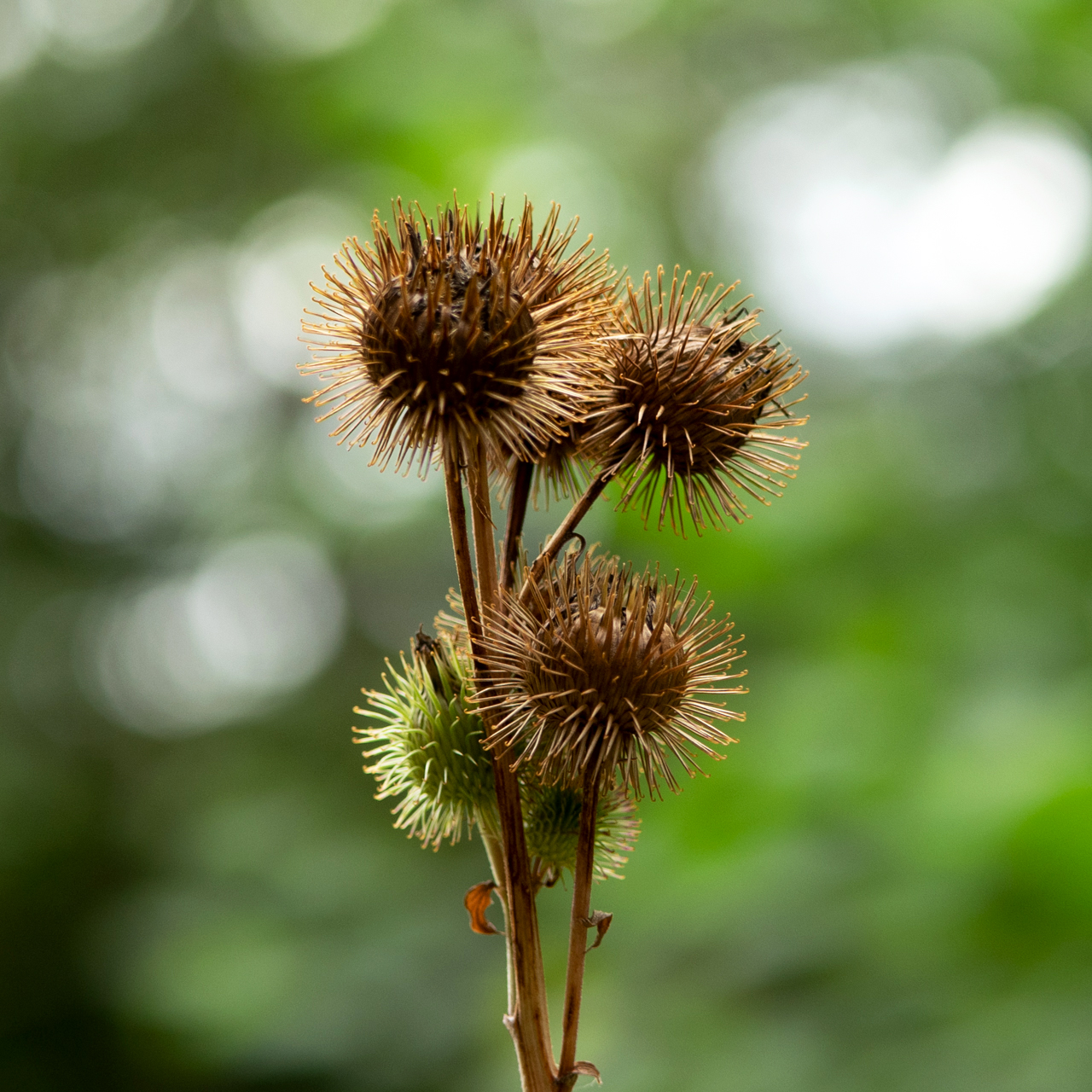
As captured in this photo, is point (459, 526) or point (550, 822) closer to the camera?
point (459, 526)

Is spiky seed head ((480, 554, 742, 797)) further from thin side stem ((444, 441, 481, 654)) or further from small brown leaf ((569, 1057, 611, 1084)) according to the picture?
small brown leaf ((569, 1057, 611, 1084))

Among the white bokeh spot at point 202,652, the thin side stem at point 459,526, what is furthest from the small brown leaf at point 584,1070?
the white bokeh spot at point 202,652

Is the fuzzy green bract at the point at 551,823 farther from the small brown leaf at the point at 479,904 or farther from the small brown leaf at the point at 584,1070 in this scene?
the small brown leaf at the point at 584,1070

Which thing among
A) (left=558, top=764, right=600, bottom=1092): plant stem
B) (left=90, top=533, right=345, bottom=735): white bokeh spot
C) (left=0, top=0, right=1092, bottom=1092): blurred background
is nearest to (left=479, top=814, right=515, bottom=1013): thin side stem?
(left=558, top=764, right=600, bottom=1092): plant stem

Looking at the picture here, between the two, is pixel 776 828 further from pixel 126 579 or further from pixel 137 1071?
pixel 126 579

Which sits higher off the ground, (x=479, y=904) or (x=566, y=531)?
(x=566, y=531)

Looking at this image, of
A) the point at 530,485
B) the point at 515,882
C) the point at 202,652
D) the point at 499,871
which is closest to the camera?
the point at 515,882

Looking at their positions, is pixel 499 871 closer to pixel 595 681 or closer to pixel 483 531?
pixel 595 681

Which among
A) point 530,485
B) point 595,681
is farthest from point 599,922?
point 530,485

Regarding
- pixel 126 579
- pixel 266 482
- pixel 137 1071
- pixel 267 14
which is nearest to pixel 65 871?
pixel 137 1071
